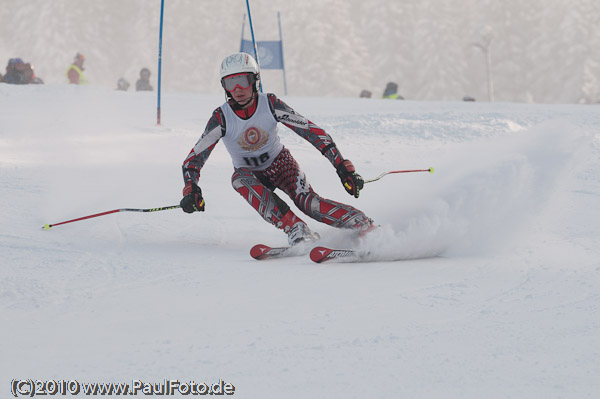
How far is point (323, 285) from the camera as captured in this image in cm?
369

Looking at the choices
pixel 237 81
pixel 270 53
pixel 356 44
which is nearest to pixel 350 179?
pixel 237 81

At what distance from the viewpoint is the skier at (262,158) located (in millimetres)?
4828

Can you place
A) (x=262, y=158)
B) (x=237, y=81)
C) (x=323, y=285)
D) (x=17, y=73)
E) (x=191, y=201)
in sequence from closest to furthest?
(x=323, y=285) → (x=191, y=201) → (x=237, y=81) → (x=262, y=158) → (x=17, y=73)

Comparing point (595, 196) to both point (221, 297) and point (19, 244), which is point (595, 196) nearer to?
point (221, 297)

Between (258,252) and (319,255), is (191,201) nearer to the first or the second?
(258,252)

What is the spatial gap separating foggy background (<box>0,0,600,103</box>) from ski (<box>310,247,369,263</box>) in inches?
1446

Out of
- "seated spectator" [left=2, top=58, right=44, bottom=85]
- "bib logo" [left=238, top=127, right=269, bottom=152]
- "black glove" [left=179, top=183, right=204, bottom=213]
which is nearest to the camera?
"black glove" [left=179, top=183, right=204, bottom=213]

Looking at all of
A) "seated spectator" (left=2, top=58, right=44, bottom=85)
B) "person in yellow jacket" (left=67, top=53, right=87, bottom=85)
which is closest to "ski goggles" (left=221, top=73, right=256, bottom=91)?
"person in yellow jacket" (left=67, top=53, right=87, bottom=85)

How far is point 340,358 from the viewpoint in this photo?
2.63 metres

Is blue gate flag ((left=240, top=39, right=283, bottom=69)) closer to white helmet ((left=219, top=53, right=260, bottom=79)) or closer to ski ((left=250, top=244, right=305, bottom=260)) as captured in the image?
white helmet ((left=219, top=53, right=260, bottom=79))

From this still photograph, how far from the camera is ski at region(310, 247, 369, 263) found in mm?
4277

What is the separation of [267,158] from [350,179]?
2.55ft

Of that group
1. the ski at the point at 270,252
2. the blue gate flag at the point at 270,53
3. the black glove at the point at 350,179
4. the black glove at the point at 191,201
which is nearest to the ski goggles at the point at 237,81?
the black glove at the point at 191,201

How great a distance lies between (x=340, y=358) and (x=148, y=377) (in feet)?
2.30
